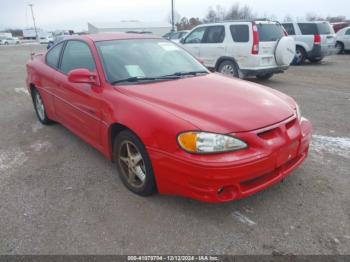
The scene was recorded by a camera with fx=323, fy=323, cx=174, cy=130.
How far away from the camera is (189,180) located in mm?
2600

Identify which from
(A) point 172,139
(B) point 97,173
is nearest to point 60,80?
(B) point 97,173

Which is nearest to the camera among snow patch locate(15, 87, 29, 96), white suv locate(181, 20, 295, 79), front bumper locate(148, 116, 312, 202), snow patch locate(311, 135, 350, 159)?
front bumper locate(148, 116, 312, 202)

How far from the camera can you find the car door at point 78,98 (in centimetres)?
357

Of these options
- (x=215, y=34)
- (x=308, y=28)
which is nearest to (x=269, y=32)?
(x=215, y=34)

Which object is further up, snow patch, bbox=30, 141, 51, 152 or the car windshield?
the car windshield

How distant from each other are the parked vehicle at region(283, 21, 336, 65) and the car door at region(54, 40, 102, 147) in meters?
11.5

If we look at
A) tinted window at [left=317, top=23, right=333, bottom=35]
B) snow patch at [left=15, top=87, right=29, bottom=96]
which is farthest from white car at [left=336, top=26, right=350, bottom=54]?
snow patch at [left=15, top=87, right=29, bottom=96]

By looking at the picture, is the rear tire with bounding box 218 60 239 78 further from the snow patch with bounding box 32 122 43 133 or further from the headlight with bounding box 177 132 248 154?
the headlight with bounding box 177 132 248 154

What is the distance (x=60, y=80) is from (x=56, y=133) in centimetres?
113

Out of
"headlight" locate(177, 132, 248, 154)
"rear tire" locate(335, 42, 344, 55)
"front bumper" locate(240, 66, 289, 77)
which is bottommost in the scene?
"rear tire" locate(335, 42, 344, 55)

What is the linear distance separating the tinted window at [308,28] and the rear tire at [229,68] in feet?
20.0

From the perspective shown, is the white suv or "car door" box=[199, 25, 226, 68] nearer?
the white suv

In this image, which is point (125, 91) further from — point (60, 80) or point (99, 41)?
point (60, 80)

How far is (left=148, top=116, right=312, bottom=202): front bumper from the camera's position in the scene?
2512mm
